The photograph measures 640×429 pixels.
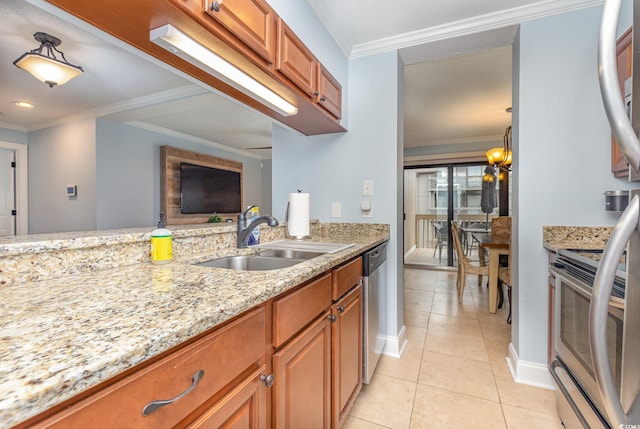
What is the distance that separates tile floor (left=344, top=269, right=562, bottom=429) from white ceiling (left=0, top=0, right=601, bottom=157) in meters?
1.94

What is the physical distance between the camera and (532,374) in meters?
1.87

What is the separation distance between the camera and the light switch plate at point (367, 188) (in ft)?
7.49

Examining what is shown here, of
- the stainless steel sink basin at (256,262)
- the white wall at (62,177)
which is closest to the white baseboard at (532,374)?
the stainless steel sink basin at (256,262)

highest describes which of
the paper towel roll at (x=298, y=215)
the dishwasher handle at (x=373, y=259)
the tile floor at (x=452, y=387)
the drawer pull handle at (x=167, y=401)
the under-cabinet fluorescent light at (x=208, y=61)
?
the under-cabinet fluorescent light at (x=208, y=61)

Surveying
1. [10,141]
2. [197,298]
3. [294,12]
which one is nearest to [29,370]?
[197,298]

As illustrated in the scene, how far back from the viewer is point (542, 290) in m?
1.88

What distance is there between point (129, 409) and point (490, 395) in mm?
1992

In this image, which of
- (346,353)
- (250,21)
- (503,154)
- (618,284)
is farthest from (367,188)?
(503,154)

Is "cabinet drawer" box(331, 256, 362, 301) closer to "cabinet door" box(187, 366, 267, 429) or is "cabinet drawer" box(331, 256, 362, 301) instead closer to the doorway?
"cabinet door" box(187, 366, 267, 429)

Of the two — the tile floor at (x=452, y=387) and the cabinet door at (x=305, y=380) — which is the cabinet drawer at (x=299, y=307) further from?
the tile floor at (x=452, y=387)

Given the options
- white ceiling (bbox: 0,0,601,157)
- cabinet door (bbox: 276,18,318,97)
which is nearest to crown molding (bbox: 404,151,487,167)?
white ceiling (bbox: 0,0,601,157)

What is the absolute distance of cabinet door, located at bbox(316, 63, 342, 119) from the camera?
183 centimetres

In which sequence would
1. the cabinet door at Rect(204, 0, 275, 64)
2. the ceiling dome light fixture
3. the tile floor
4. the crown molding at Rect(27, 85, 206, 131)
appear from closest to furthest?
the cabinet door at Rect(204, 0, 275, 64) < the tile floor < the ceiling dome light fixture < the crown molding at Rect(27, 85, 206, 131)

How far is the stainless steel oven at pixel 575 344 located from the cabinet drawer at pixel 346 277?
0.88m
